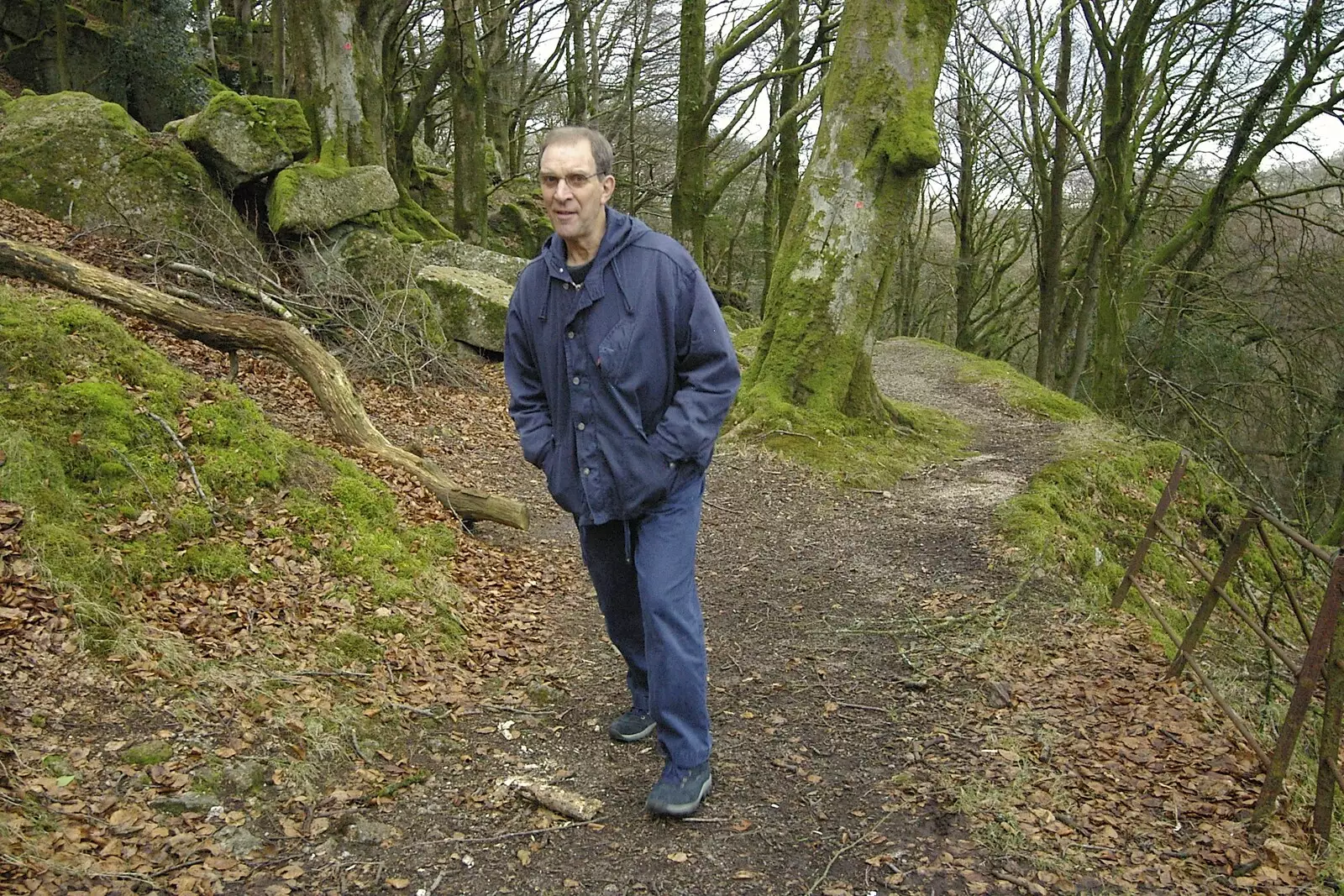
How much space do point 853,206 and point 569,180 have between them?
6.01m

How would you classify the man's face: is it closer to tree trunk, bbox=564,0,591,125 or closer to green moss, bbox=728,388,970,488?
green moss, bbox=728,388,970,488

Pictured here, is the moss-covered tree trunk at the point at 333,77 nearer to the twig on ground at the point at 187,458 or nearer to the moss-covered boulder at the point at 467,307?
the moss-covered boulder at the point at 467,307

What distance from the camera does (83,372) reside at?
4.82 m

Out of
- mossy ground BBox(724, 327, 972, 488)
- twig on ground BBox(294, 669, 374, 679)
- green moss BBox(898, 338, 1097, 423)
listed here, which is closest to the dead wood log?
twig on ground BBox(294, 669, 374, 679)

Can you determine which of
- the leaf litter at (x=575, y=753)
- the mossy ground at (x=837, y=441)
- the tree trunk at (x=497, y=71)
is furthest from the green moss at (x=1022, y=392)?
the tree trunk at (x=497, y=71)

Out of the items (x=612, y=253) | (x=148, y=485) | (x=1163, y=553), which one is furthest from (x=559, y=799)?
(x=1163, y=553)

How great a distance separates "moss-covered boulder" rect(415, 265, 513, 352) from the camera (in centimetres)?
1078

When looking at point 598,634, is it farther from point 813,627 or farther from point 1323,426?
point 1323,426

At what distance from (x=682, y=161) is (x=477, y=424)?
306 inches

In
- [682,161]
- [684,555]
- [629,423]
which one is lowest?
[684,555]

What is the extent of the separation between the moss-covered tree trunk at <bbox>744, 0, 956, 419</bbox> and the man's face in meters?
5.72

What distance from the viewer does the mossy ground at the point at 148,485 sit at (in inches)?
152

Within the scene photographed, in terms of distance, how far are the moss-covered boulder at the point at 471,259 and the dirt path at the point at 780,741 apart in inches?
240

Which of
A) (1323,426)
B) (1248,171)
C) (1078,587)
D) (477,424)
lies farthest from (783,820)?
(1248,171)
